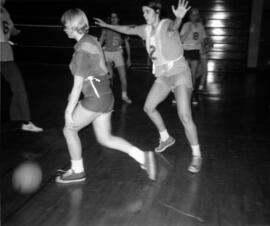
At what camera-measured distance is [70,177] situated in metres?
3.58

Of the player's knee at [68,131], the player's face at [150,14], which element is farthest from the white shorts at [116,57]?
the player's knee at [68,131]

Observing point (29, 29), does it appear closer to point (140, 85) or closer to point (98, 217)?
point (140, 85)

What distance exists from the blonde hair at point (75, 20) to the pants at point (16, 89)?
2.06 m

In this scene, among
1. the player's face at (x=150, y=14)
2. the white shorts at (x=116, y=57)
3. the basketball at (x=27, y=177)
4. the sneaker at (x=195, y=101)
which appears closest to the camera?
the basketball at (x=27, y=177)

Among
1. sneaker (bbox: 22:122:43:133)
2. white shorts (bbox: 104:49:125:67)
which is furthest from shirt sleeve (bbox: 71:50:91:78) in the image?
white shorts (bbox: 104:49:125:67)

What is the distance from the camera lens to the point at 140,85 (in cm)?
933

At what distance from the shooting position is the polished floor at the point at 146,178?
296 centimetres

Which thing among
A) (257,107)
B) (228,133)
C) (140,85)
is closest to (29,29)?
(140,85)

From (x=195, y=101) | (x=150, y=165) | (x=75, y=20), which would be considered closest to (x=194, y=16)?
(x=195, y=101)

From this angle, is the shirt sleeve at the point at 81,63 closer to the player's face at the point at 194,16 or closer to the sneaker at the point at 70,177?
the sneaker at the point at 70,177

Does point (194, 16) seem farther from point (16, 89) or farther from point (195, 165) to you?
point (195, 165)

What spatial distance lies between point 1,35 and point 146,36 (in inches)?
76.8

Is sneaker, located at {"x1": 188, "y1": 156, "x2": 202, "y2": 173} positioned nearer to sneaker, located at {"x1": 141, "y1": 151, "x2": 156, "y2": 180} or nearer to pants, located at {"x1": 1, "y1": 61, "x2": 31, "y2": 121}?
sneaker, located at {"x1": 141, "y1": 151, "x2": 156, "y2": 180}

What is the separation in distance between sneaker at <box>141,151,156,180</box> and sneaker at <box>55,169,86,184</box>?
0.57 meters
